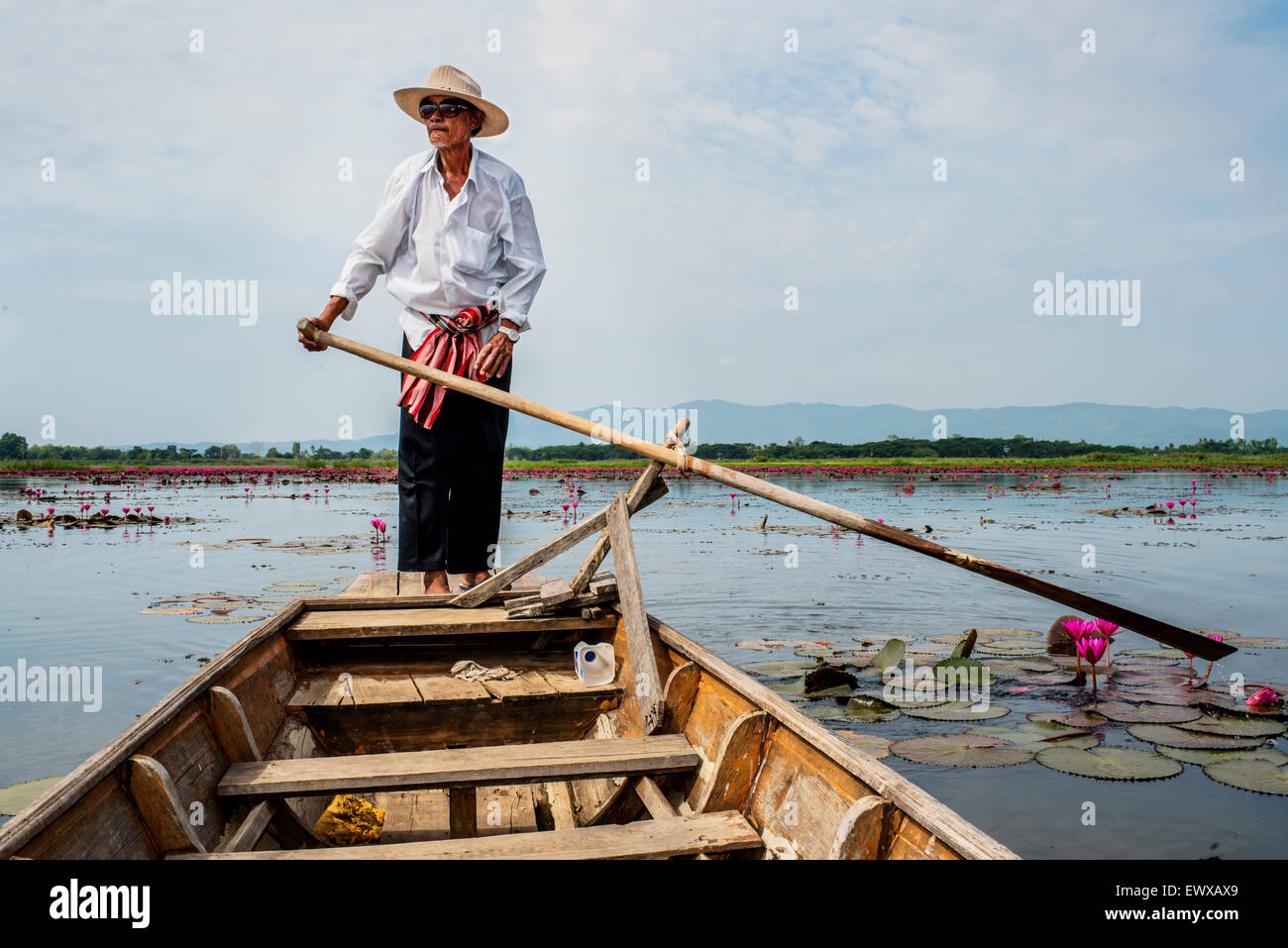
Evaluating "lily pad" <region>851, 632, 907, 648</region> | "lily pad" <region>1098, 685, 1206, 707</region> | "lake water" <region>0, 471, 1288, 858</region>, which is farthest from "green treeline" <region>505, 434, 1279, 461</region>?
"lily pad" <region>1098, 685, 1206, 707</region>

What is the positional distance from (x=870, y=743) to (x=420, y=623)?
209 centimetres

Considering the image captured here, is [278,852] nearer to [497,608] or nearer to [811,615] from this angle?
[497,608]

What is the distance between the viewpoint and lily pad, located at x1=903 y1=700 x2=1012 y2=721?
14.6 feet

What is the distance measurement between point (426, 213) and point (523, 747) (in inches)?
95.8

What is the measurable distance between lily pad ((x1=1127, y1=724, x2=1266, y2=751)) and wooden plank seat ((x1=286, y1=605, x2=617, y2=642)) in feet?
8.05

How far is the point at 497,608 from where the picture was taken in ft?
13.2

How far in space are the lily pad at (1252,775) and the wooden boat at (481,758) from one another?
2221 millimetres

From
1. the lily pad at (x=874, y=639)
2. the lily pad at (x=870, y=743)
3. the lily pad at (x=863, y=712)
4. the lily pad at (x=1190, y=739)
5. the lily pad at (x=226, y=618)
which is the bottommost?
the lily pad at (x=870, y=743)

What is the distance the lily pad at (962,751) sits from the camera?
3.81 m

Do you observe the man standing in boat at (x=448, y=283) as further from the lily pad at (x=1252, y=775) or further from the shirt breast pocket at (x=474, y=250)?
the lily pad at (x=1252, y=775)

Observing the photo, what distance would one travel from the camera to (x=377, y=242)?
156 inches

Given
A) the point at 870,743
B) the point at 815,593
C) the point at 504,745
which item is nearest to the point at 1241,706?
the point at 870,743

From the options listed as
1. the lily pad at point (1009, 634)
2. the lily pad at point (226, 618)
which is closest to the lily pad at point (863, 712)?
the lily pad at point (1009, 634)
